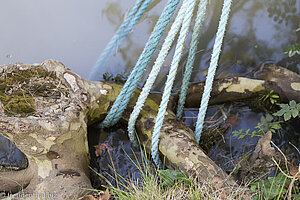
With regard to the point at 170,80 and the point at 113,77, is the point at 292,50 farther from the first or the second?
the point at 113,77

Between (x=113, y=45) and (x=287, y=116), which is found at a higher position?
(x=113, y=45)

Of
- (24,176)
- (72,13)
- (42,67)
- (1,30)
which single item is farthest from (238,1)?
(24,176)

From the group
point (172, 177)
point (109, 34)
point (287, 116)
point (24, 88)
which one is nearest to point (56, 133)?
point (24, 88)

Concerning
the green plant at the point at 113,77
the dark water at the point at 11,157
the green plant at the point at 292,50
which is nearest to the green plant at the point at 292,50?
the green plant at the point at 292,50

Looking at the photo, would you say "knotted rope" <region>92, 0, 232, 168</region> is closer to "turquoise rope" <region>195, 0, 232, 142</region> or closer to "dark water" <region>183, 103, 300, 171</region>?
"turquoise rope" <region>195, 0, 232, 142</region>

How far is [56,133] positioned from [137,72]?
60cm

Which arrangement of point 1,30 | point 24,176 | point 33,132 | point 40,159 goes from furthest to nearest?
point 1,30, point 24,176, point 40,159, point 33,132

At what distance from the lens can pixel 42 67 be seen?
5.68ft

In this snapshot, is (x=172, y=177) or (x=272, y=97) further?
(x=272, y=97)

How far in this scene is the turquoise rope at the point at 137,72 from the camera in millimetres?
1771

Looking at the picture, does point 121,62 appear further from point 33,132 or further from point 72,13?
point 33,132

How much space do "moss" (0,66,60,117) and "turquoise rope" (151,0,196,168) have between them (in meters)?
0.56

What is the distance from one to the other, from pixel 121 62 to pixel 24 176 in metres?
1.07

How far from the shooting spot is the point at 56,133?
1.55 metres
